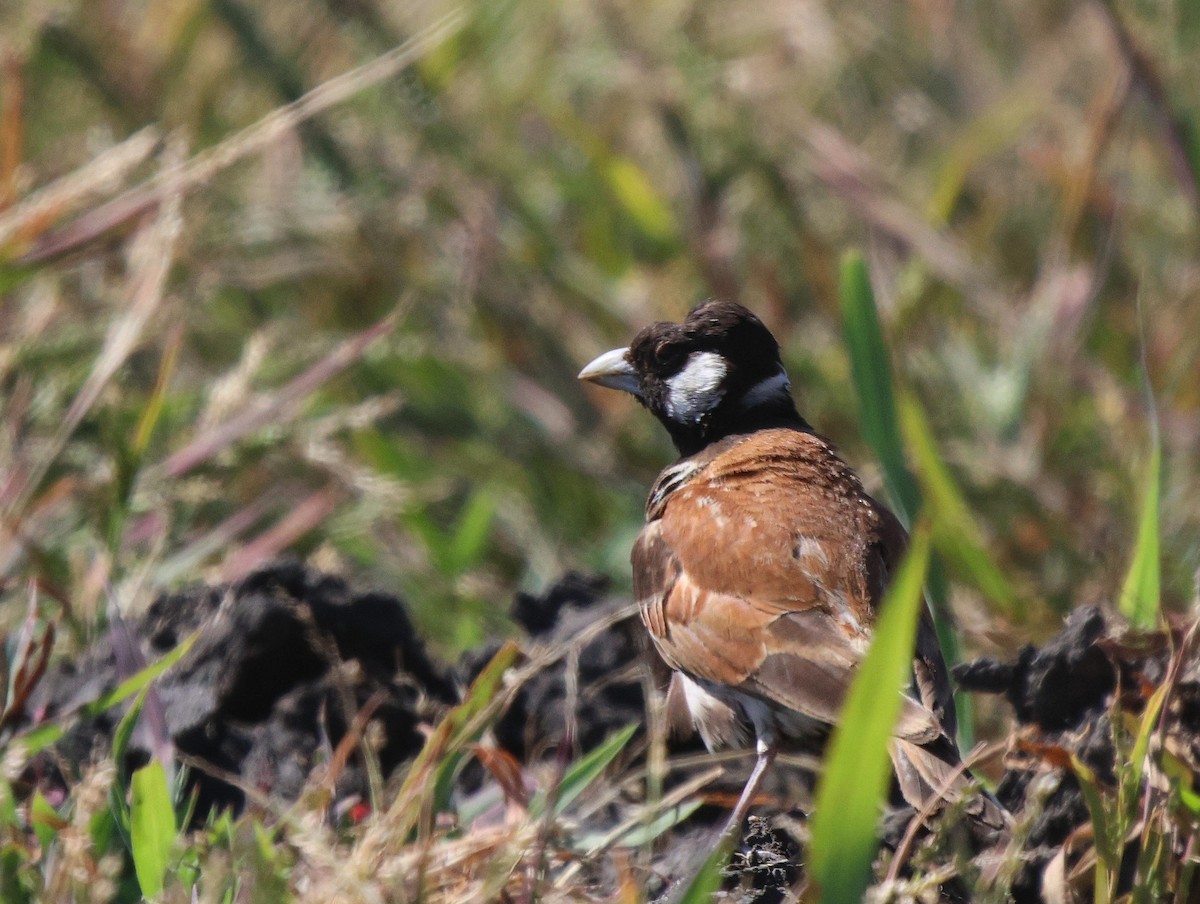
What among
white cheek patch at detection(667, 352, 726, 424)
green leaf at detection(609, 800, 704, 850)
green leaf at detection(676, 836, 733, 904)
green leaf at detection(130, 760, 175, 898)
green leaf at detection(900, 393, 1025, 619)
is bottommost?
green leaf at detection(900, 393, 1025, 619)

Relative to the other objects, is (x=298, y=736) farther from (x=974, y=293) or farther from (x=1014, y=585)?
(x=974, y=293)

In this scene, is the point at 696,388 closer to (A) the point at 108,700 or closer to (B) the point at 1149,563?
(B) the point at 1149,563

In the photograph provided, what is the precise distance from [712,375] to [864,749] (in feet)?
6.13

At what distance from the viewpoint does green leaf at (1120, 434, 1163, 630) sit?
2648 millimetres

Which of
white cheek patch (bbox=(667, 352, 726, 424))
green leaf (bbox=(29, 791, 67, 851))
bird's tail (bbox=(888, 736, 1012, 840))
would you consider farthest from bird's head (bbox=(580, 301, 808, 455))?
green leaf (bbox=(29, 791, 67, 851))

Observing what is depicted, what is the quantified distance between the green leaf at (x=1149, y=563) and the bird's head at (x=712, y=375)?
0.95 m

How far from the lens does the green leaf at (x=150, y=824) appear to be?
2.13 meters

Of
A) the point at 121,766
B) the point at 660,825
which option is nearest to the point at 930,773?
the point at 660,825

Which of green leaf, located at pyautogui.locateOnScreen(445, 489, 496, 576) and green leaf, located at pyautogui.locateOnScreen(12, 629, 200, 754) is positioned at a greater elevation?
green leaf, located at pyautogui.locateOnScreen(12, 629, 200, 754)

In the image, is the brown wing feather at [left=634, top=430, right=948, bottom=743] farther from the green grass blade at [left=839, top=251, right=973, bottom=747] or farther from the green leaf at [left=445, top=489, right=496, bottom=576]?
the green leaf at [left=445, top=489, right=496, bottom=576]

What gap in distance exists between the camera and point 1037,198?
17.9 feet

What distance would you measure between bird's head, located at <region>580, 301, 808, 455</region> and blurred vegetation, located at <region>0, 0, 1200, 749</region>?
2.14 feet

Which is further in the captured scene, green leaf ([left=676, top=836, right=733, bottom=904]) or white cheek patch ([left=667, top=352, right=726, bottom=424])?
white cheek patch ([left=667, top=352, right=726, bottom=424])

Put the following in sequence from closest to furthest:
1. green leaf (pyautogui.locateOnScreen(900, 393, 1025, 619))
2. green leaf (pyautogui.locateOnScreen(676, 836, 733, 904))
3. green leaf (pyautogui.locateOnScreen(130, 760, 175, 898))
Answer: green leaf (pyautogui.locateOnScreen(676, 836, 733, 904)) → green leaf (pyautogui.locateOnScreen(130, 760, 175, 898)) → green leaf (pyautogui.locateOnScreen(900, 393, 1025, 619))
